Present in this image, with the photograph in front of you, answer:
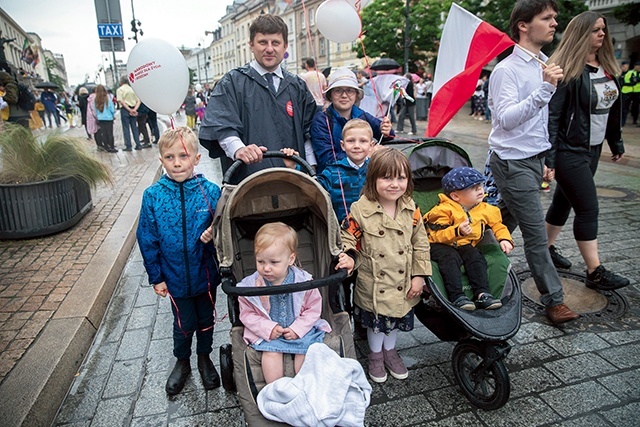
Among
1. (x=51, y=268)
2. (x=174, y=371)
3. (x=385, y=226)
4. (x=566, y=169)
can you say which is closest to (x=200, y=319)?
(x=174, y=371)

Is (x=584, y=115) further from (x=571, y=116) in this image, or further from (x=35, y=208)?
(x=35, y=208)

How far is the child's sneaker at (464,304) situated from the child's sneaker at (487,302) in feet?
0.25

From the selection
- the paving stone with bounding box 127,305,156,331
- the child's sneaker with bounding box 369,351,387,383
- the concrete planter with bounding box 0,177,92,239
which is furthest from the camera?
the concrete planter with bounding box 0,177,92,239

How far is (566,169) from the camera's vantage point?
11.7ft

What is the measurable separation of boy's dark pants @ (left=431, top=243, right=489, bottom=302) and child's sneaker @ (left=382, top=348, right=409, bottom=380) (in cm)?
63

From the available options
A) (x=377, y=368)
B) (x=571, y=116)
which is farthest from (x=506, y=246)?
(x=571, y=116)

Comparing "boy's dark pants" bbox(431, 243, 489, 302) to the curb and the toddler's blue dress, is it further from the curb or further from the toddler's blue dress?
the curb

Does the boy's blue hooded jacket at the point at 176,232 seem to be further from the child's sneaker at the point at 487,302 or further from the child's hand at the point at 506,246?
the child's hand at the point at 506,246

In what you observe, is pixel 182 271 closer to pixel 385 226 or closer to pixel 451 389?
pixel 385 226

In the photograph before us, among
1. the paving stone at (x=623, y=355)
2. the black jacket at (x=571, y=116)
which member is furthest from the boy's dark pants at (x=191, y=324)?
the black jacket at (x=571, y=116)

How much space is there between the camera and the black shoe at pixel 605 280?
147 inches

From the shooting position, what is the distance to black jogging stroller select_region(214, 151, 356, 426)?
2180mm

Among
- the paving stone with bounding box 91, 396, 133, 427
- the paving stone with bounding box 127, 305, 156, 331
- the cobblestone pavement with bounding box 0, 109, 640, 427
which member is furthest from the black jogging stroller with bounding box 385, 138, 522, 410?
the paving stone with bounding box 127, 305, 156, 331

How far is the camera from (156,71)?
9.48 feet
